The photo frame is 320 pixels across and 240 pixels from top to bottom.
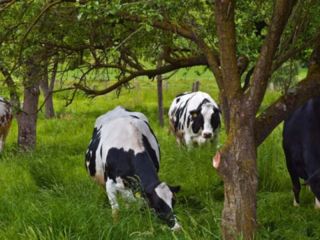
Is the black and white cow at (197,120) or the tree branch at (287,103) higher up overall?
the tree branch at (287,103)

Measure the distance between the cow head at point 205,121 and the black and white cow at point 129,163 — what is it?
3622mm

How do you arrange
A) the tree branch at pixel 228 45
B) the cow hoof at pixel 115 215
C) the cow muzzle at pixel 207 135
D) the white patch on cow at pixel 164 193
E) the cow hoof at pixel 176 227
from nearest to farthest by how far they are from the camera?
the tree branch at pixel 228 45 < the cow hoof at pixel 176 227 < the cow hoof at pixel 115 215 < the white patch on cow at pixel 164 193 < the cow muzzle at pixel 207 135

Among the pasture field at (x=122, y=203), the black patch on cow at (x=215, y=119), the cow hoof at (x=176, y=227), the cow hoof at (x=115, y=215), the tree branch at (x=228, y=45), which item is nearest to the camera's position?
the tree branch at (x=228, y=45)

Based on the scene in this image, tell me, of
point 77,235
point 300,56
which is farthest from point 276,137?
point 77,235

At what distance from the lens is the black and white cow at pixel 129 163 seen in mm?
6473

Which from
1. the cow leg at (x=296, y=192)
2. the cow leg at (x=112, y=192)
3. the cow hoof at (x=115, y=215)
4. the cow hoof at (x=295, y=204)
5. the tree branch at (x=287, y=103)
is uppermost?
the tree branch at (x=287, y=103)

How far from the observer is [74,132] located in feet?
48.2

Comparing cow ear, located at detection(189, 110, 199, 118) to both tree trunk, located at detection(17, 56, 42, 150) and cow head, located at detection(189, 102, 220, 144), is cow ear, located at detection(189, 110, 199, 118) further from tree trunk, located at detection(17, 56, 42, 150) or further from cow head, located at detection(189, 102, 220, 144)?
tree trunk, located at detection(17, 56, 42, 150)

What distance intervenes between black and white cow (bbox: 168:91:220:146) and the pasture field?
46 centimetres

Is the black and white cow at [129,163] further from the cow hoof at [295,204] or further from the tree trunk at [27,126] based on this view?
the tree trunk at [27,126]

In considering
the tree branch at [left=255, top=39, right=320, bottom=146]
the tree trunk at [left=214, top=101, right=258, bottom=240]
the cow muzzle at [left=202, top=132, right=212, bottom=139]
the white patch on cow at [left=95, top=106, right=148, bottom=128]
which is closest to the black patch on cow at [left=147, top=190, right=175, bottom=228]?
the tree trunk at [left=214, top=101, right=258, bottom=240]

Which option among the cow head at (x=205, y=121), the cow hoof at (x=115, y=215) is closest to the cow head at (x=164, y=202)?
the cow hoof at (x=115, y=215)

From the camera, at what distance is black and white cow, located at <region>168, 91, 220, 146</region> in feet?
40.8

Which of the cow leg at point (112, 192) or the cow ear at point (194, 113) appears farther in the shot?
the cow ear at point (194, 113)
